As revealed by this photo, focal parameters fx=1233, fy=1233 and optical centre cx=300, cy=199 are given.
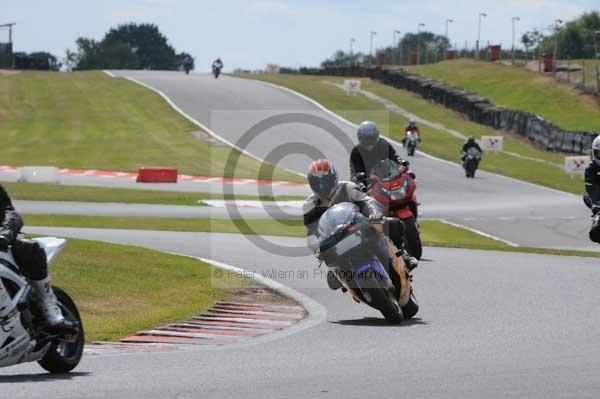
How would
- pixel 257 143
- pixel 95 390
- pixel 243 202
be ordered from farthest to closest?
pixel 257 143, pixel 243 202, pixel 95 390

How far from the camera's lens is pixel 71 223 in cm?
2377

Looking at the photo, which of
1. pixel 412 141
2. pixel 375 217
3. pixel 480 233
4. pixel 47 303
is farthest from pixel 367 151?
pixel 412 141

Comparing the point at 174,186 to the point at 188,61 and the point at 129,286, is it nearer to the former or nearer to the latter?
the point at 129,286

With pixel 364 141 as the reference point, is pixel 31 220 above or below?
below

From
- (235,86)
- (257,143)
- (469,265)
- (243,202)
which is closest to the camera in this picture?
(469,265)

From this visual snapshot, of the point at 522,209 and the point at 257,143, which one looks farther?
the point at 257,143

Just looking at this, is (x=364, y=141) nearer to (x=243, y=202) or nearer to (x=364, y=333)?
(x=364, y=333)

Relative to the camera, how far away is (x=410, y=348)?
9500 millimetres

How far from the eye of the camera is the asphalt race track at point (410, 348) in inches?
297

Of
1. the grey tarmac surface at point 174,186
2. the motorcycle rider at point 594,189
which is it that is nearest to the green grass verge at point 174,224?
the grey tarmac surface at point 174,186

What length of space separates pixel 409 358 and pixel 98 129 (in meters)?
48.3

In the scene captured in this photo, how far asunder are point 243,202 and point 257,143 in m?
20.8

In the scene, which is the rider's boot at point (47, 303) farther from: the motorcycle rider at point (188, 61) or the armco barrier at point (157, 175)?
the motorcycle rider at point (188, 61)

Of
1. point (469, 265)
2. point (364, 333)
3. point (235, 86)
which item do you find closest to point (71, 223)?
point (469, 265)
